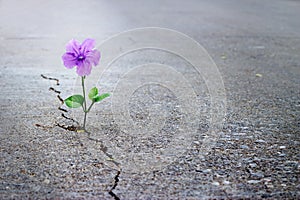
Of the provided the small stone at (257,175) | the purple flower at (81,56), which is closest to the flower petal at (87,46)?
the purple flower at (81,56)

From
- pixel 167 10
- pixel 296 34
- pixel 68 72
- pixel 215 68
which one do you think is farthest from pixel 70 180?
pixel 167 10

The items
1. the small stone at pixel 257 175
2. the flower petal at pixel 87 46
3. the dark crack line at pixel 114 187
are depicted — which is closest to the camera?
the dark crack line at pixel 114 187

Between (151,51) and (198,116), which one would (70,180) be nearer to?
(198,116)

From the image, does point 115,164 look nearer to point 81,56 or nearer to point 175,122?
point 81,56

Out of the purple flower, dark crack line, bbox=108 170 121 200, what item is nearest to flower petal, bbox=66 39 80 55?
the purple flower

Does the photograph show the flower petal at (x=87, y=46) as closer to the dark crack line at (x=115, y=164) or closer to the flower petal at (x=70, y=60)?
the flower petal at (x=70, y=60)

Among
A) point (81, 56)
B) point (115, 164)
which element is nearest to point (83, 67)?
point (81, 56)
